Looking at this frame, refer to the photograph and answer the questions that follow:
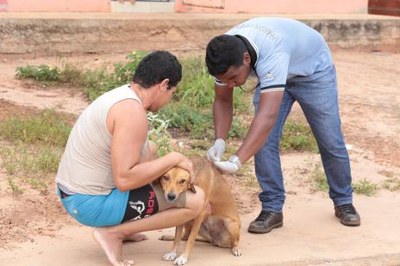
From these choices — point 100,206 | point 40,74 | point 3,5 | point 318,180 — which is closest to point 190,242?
point 100,206

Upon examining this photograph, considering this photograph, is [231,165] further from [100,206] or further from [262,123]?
[100,206]

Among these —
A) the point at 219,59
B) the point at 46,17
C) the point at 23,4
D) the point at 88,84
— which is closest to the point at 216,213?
the point at 219,59

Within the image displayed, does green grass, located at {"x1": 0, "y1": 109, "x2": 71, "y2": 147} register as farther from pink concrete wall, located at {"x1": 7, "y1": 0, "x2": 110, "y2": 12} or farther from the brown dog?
pink concrete wall, located at {"x1": 7, "y1": 0, "x2": 110, "y2": 12}

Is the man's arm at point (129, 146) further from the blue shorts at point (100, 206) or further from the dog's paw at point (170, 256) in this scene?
the dog's paw at point (170, 256)

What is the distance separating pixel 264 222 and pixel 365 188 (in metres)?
1.32

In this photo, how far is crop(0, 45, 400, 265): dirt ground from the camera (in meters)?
4.41

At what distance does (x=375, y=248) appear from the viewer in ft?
15.5

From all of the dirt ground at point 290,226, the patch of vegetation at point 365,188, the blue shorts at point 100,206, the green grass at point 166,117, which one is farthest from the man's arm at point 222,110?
the patch of vegetation at point 365,188

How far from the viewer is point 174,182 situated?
393cm

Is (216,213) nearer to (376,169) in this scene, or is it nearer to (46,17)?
(376,169)

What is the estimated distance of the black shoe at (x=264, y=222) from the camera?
194 inches

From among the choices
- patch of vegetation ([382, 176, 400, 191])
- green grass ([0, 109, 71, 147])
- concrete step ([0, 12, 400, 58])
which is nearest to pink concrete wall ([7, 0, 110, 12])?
concrete step ([0, 12, 400, 58])

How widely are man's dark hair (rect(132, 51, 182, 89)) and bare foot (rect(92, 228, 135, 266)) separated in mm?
837

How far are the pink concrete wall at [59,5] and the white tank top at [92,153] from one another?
21.8ft
